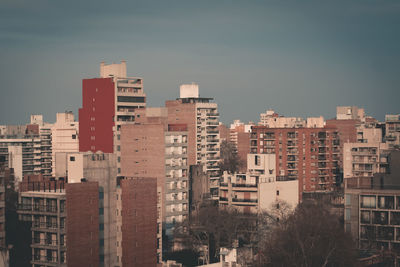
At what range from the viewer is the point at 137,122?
434ft

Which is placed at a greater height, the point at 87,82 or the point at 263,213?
the point at 87,82

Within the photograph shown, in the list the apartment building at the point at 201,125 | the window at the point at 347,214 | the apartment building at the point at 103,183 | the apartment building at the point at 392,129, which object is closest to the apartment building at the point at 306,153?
the apartment building at the point at 201,125

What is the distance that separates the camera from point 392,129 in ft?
540

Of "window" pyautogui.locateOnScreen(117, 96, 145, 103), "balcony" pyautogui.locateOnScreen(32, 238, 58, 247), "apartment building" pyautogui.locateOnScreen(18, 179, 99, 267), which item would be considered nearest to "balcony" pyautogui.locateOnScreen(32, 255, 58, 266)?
"apartment building" pyautogui.locateOnScreen(18, 179, 99, 267)

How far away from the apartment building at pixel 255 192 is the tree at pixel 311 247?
1256 inches

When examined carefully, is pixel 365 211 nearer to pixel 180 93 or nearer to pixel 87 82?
pixel 87 82

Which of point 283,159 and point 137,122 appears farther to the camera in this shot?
point 283,159

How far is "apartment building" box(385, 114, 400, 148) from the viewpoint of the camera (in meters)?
151

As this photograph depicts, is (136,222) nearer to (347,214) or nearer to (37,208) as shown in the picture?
(37,208)

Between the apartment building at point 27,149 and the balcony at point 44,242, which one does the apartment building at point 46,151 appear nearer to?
the apartment building at point 27,149

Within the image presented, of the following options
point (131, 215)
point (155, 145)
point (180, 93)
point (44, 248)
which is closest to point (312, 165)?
point (180, 93)

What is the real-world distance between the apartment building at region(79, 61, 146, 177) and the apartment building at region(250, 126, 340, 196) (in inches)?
1383

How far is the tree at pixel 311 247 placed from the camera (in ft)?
231

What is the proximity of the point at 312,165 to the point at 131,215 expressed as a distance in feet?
263
